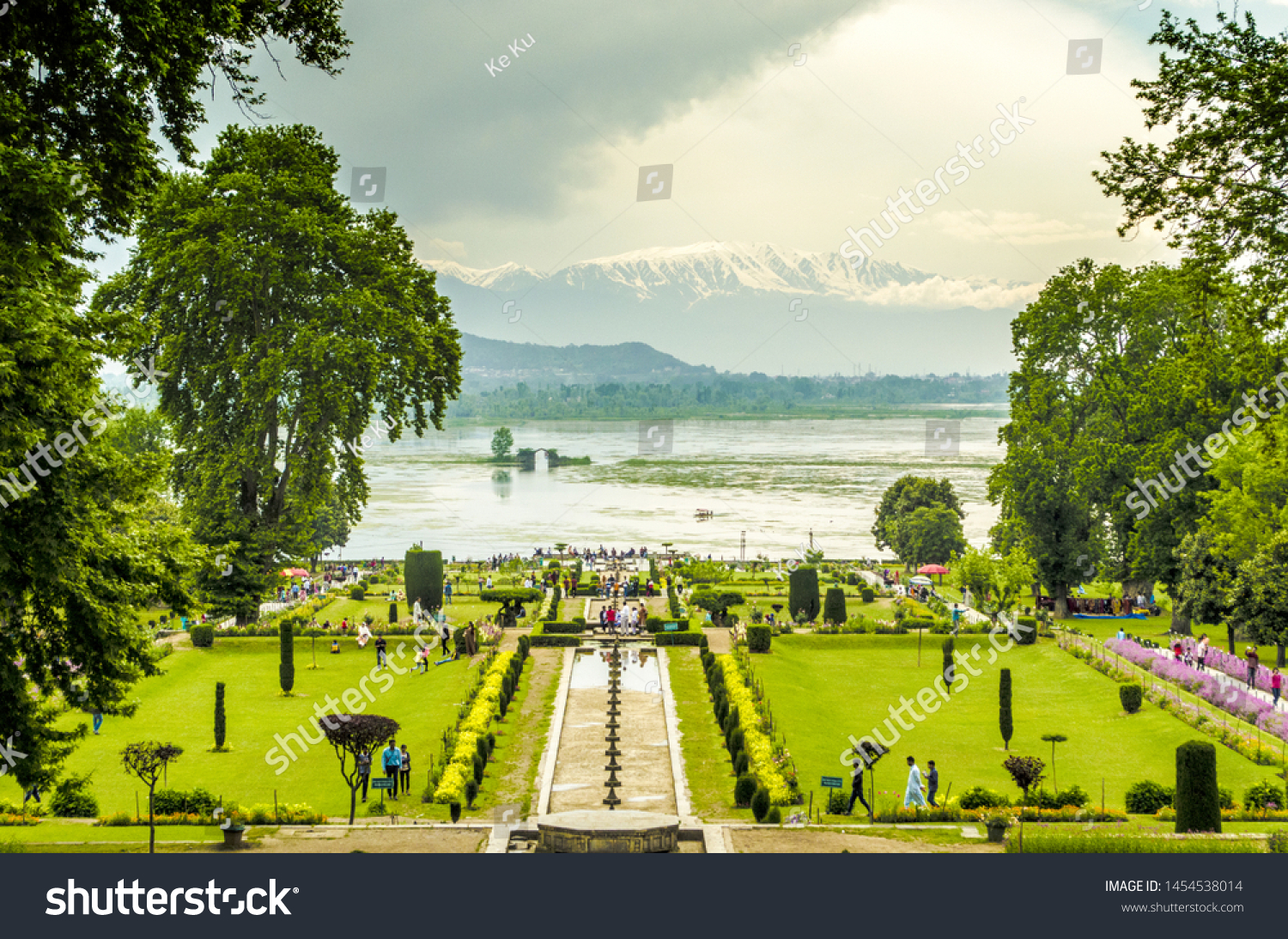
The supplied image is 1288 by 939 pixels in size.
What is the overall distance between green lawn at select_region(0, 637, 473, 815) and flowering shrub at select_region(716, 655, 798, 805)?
6.87 meters

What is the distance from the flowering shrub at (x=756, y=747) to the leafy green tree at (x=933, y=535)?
108 ft

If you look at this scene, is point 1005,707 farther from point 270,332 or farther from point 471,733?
point 270,332

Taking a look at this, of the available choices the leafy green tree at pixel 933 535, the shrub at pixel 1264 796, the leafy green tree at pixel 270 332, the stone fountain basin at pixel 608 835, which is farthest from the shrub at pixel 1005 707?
the leafy green tree at pixel 933 535

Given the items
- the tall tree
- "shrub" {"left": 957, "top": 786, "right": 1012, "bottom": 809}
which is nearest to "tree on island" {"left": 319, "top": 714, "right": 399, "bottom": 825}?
the tall tree

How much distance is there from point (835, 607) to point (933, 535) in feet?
64.2

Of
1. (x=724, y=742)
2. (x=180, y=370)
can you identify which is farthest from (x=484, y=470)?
(x=724, y=742)

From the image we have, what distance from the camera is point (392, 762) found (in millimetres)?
20203

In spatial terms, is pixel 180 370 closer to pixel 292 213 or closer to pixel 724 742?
pixel 292 213

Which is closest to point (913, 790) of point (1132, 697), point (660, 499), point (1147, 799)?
point (1147, 799)

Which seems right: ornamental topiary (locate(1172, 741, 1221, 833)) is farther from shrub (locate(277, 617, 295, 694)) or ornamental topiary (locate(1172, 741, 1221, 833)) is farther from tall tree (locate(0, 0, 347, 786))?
shrub (locate(277, 617, 295, 694))

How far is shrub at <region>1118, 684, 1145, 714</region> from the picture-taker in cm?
2695

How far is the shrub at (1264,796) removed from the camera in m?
19.5

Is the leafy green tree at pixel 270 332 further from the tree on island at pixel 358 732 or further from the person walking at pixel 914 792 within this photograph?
the person walking at pixel 914 792

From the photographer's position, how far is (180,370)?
3162 centimetres
